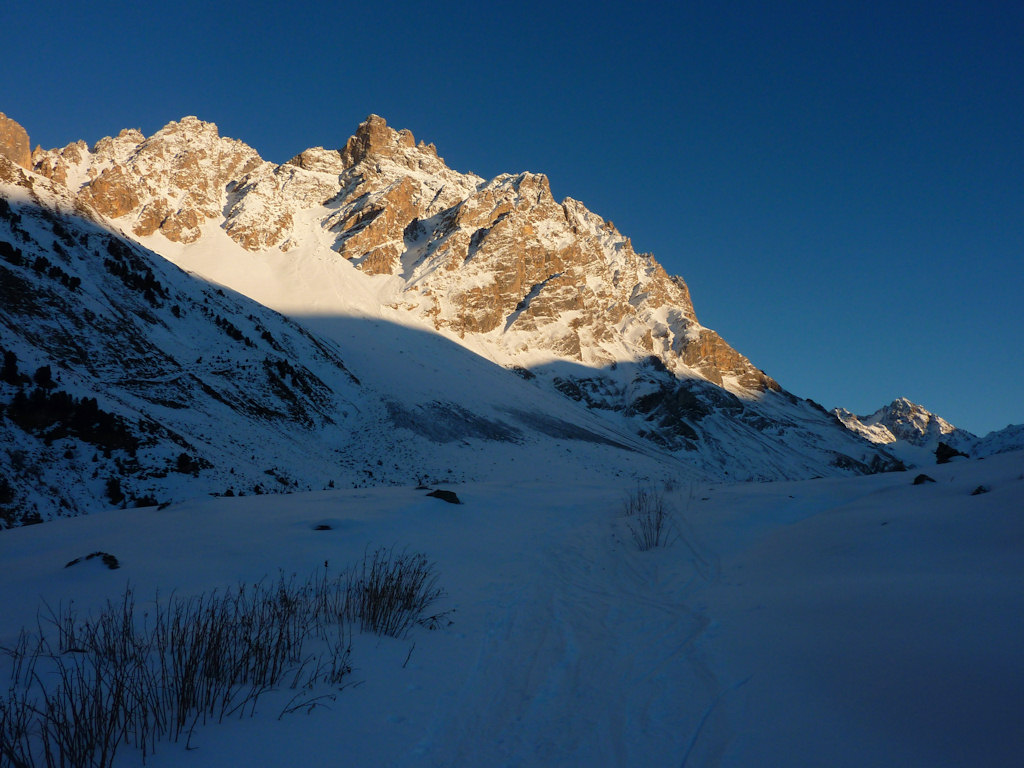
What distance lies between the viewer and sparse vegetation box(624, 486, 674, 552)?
393 inches

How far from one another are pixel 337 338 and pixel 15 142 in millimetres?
89663

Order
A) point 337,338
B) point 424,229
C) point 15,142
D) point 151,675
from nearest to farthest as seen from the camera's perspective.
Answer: point 151,675 → point 337,338 → point 15,142 → point 424,229

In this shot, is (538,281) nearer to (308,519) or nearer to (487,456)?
(487,456)

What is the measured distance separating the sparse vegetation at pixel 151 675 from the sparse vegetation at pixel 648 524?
6456 millimetres

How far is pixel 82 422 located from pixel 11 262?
11.0 meters

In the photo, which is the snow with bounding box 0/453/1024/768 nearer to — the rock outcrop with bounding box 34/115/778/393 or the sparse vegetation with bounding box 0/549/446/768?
the sparse vegetation with bounding box 0/549/446/768

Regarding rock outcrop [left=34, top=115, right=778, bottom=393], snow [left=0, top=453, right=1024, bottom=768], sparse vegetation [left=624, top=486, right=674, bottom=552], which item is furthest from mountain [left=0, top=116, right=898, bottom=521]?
sparse vegetation [left=624, top=486, right=674, bottom=552]

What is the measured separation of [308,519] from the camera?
28.6ft

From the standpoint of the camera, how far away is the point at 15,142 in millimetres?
87750

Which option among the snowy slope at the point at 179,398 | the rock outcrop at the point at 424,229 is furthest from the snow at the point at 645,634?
the rock outcrop at the point at 424,229

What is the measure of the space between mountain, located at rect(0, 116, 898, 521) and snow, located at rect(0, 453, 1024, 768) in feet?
20.6

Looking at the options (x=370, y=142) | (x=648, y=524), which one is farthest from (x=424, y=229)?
(x=648, y=524)

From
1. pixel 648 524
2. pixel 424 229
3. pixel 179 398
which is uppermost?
pixel 424 229

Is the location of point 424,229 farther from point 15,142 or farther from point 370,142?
point 15,142
